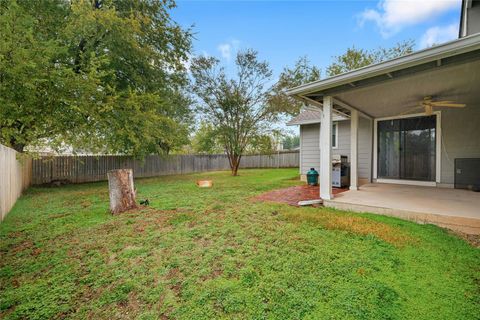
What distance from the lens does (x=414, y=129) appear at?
628cm

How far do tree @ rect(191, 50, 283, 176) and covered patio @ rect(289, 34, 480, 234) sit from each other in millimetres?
6040

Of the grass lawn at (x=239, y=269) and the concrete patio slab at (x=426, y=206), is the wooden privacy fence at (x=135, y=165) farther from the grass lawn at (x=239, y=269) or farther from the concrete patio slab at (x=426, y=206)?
the concrete patio slab at (x=426, y=206)

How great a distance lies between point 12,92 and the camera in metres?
3.31

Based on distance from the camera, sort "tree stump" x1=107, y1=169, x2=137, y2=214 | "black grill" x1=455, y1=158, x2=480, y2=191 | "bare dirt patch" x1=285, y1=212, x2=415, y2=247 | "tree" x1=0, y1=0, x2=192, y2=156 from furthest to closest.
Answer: "black grill" x1=455, y1=158, x2=480, y2=191, "tree stump" x1=107, y1=169, x2=137, y2=214, "tree" x1=0, y1=0, x2=192, y2=156, "bare dirt patch" x1=285, y1=212, x2=415, y2=247

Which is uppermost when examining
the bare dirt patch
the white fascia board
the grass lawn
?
the white fascia board

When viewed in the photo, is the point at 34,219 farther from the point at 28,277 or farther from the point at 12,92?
the point at 28,277

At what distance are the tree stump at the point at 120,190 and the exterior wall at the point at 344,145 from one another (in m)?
6.18

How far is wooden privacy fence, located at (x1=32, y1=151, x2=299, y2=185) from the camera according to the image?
28.9 feet

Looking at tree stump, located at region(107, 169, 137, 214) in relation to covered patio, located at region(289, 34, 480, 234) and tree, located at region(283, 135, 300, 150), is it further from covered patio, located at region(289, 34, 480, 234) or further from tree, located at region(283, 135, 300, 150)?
tree, located at region(283, 135, 300, 150)

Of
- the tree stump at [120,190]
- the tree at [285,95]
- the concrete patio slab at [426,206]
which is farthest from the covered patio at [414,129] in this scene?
the tree at [285,95]

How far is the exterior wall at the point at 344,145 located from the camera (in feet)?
23.1

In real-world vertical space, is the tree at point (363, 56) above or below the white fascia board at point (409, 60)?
above

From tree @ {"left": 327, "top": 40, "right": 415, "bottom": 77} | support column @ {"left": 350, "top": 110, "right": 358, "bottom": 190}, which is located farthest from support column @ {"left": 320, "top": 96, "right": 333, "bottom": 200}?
tree @ {"left": 327, "top": 40, "right": 415, "bottom": 77}

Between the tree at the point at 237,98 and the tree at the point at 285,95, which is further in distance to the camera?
the tree at the point at 285,95
